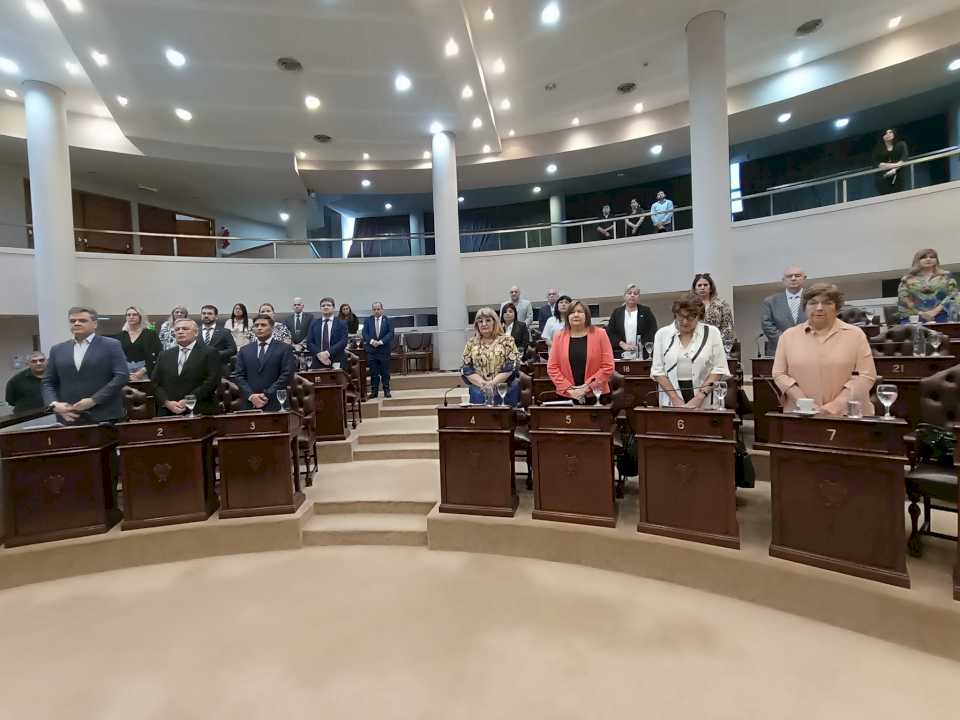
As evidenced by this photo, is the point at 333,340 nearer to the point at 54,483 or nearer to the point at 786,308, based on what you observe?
the point at 54,483

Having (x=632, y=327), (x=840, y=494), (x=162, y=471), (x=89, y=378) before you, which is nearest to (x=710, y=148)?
(x=632, y=327)

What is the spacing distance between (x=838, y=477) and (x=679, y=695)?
4.09 ft

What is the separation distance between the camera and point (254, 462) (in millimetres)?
3361

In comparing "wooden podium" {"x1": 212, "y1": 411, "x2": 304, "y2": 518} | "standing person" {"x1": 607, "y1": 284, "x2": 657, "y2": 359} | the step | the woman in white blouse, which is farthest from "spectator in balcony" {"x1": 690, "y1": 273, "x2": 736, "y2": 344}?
"wooden podium" {"x1": 212, "y1": 411, "x2": 304, "y2": 518}

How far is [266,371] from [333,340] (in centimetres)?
193

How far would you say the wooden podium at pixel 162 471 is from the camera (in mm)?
3229

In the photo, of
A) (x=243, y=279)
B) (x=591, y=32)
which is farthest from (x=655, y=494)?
(x=243, y=279)

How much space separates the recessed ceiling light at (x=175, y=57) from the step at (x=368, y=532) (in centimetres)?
660

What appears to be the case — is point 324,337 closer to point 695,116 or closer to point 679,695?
point 679,695

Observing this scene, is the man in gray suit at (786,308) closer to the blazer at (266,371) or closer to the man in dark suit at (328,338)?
the blazer at (266,371)

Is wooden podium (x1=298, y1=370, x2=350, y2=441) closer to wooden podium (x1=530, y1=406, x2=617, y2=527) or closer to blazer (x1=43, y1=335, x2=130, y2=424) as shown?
blazer (x1=43, y1=335, x2=130, y2=424)

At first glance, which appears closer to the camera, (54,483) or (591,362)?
(54,483)

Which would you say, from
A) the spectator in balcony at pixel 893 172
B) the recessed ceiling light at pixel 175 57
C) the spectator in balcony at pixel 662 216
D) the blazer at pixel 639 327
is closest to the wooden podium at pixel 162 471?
the blazer at pixel 639 327

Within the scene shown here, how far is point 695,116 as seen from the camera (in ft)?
23.1
